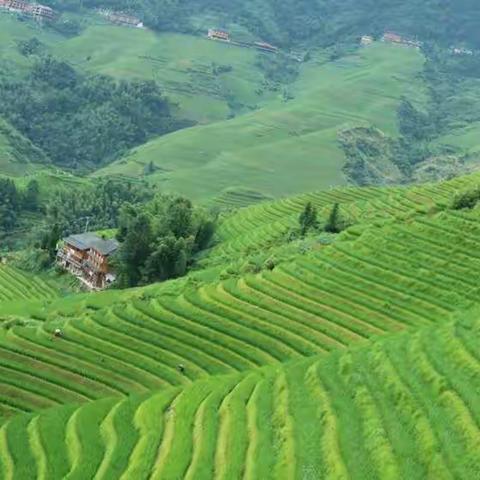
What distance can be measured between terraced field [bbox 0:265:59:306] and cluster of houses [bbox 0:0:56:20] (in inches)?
3853

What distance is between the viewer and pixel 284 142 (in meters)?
108

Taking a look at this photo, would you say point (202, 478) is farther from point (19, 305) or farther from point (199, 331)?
point (19, 305)

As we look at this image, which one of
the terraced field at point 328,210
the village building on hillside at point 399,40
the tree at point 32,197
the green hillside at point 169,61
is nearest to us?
the terraced field at point 328,210

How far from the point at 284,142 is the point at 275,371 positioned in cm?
8680

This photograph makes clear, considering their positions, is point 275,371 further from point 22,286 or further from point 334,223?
point 22,286

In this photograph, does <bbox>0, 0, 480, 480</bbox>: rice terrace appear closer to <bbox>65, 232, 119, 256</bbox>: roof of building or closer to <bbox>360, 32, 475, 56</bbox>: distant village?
<bbox>65, 232, 119, 256</bbox>: roof of building

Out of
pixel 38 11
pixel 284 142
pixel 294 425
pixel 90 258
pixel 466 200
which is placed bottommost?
pixel 284 142

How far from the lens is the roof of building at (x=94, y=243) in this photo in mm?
48344

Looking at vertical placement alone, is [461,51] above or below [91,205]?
above

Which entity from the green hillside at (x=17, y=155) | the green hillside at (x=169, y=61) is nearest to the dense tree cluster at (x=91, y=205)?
the green hillside at (x=17, y=155)

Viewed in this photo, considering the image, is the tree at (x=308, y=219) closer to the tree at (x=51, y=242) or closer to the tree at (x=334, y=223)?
the tree at (x=334, y=223)

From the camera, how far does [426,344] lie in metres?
22.9

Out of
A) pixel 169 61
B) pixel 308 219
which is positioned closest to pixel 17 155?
pixel 169 61

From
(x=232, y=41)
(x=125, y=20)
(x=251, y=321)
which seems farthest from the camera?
(x=125, y=20)
